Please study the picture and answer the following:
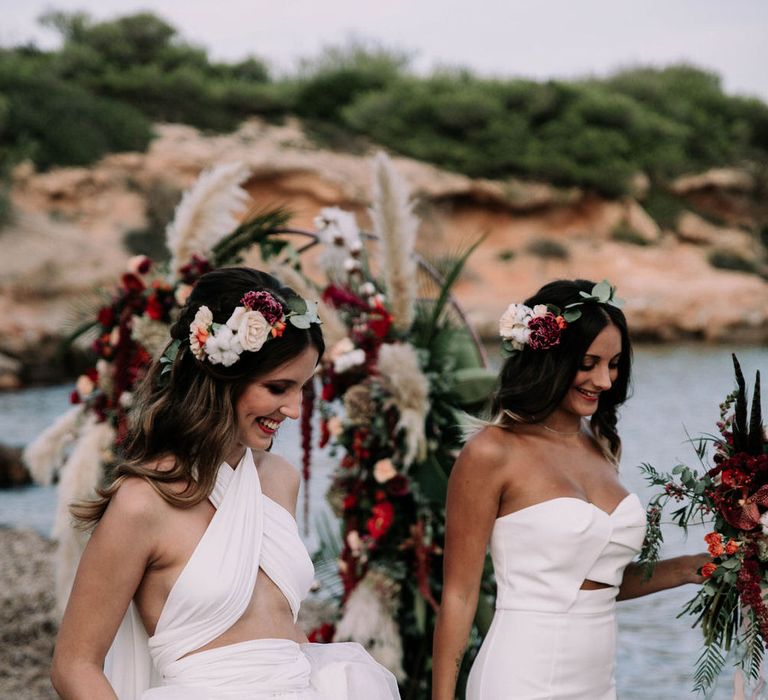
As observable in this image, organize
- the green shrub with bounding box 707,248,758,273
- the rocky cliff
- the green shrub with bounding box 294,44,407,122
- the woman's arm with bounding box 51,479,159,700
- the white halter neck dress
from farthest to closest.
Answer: the green shrub with bounding box 294,44,407,122, the green shrub with bounding box 707,248,758,273, the rocky cliff, the white halter neck dress, the woman's arm with bounding box 51,479,159,700

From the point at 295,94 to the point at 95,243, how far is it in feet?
37.1

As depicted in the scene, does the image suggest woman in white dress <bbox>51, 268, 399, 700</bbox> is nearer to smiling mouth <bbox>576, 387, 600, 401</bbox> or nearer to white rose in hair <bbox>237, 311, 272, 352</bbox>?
white rose in hair <bbox>237, 311, 272, 352</bbox>

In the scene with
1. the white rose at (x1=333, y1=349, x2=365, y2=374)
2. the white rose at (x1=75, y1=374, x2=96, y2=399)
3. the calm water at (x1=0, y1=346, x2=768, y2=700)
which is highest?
the white rose at (x1=333, y1=349, x2=365, y2=374)

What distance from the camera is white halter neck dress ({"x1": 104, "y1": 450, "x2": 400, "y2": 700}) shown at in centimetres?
213

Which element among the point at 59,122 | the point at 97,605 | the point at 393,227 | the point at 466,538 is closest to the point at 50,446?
the point at 393,227

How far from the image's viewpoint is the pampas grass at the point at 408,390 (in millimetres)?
4160

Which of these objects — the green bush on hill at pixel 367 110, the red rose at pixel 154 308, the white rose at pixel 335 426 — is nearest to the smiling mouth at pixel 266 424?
the white rose at pixel 335 426

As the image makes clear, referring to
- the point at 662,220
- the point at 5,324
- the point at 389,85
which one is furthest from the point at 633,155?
the point at 5,324

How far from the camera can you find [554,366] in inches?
119

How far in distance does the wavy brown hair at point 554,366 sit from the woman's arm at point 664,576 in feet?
1.36

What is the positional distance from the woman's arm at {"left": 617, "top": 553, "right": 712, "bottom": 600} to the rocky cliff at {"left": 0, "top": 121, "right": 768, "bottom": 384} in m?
16.6

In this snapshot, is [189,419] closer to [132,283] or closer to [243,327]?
[243,327]

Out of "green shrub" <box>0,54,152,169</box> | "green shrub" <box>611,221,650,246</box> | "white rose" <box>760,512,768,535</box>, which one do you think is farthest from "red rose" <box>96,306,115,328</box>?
"green shrub" <box>611,221,650,246</box>

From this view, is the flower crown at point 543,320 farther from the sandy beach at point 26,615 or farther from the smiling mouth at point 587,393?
the sandy beach at point 26,615
